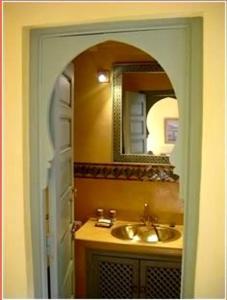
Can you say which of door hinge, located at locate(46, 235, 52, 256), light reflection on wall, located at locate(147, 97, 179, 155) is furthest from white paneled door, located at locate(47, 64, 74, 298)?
light reflection on wall, located at locate(147, 97, 179, 155)

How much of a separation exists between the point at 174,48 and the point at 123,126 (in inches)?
55.6

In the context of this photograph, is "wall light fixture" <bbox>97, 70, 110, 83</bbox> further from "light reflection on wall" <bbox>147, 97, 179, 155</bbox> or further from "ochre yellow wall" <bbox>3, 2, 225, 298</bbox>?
"ochre yellow wall" <bbox>3, 2, 225, 298</bbox>

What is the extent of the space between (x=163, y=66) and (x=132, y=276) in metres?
1.65

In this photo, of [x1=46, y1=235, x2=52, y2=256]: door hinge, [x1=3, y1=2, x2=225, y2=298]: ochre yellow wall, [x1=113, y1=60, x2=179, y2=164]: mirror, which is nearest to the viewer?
[x1=3, y1=2, x2=225, y2=298]: ochre yellow wall

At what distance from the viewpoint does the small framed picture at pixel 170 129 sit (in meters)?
2.70

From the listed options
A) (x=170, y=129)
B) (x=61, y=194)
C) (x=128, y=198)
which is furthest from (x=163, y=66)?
(x=128, y=198)

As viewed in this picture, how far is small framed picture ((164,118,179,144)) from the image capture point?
270 cm

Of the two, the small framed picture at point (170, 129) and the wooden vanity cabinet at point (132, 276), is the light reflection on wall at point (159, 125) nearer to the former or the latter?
the small framed picture at point (170, 129)

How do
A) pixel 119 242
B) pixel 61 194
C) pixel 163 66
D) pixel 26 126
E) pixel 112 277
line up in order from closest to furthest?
pixel 163 66 → pixel 26 126 → pixel 61 194 → pixel 119 242 → pixel 112 277

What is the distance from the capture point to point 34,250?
1.56 m

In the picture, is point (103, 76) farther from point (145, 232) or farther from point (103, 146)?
point (145, 232)

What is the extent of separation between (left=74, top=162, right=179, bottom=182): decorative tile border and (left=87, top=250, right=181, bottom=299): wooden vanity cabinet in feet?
2.04

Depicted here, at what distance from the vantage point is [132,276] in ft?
8.09

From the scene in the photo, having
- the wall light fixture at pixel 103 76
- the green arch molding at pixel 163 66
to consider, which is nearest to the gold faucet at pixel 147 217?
the wall light fixture at pixel 103 76
